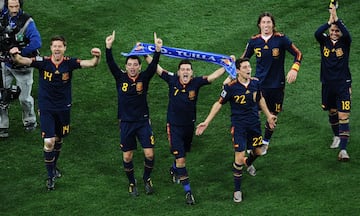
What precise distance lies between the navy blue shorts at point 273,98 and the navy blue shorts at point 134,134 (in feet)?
8.14

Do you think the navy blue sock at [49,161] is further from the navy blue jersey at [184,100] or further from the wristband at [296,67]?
the wristband at [296,67]

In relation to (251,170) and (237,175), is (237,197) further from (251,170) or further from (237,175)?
(251,170)

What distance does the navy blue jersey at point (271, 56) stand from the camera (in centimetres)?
1591

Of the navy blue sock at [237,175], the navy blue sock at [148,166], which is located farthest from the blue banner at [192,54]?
the navy blue sock at [148,166]

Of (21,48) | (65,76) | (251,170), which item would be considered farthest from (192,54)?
(21,48)

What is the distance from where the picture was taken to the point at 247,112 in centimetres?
1455

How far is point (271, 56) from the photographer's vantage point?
52.3ft

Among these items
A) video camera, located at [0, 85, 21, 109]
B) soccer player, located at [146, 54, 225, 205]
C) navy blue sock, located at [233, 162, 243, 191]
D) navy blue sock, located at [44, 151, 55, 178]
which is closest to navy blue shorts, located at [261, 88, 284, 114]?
soccer player, located at [146, 54, 225, 205]

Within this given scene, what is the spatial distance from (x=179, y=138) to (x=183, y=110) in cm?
46

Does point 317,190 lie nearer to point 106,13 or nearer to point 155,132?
point 155,132

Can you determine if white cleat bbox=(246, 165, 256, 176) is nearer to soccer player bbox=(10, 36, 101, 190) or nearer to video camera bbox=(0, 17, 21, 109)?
soccer player bbox=(10, 36, 101, 190)

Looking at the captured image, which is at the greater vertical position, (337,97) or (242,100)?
(242,100)

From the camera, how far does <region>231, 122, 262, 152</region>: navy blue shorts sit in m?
14.5

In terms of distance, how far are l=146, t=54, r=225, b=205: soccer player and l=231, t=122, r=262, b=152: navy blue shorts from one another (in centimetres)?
74
